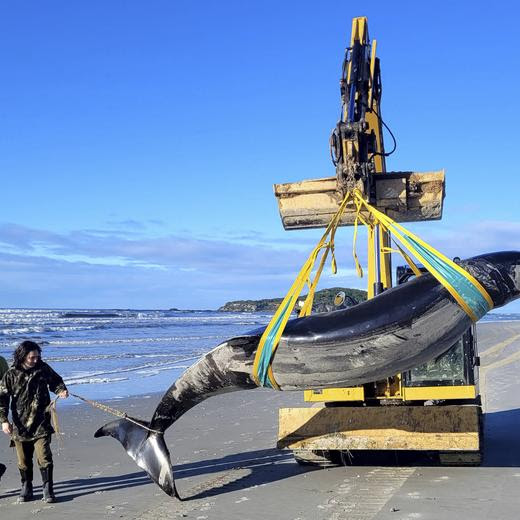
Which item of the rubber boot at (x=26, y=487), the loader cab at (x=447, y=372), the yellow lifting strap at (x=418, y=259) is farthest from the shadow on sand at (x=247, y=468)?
the yellow lifting strap at (x=418, y=259)

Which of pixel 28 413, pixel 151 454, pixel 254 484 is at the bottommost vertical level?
pixel 254 484

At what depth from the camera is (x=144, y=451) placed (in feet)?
25.4

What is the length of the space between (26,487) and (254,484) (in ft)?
7.98

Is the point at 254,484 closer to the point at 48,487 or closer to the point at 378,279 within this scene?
the point at 48,487

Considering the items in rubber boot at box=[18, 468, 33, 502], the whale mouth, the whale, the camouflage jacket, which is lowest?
rubber boot at box=[18, 468, 33, 502]

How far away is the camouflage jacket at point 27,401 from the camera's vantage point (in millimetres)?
8039

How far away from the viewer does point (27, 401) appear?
8078mm

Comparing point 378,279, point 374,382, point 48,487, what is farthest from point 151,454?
point 378,279

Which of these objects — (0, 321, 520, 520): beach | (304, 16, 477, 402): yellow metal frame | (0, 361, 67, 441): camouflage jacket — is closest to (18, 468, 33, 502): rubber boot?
(0, 321, 520, 520): beach

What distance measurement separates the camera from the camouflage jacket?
26.4 feet

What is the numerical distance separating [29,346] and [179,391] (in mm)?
1923

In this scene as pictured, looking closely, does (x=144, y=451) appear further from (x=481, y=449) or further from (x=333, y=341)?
(x=481, y=449)

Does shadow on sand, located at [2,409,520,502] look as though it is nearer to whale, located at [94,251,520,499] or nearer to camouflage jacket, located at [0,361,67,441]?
camouflage jacket, located at [0,361,67,441]

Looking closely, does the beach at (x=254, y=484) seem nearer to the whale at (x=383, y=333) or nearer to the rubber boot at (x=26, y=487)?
the rubber boot at (x=26, y=487)
